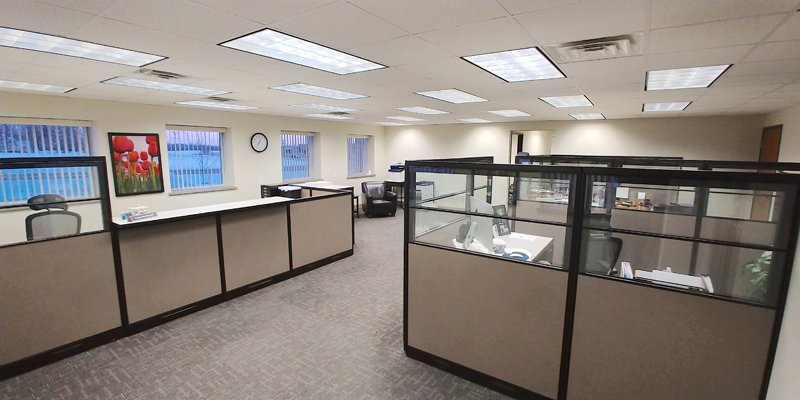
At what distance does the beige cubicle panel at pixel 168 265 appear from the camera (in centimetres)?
291

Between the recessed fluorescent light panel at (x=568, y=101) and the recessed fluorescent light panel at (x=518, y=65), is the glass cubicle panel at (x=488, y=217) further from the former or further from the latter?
the recessed fluorescent light panel at (x=568, y=101)

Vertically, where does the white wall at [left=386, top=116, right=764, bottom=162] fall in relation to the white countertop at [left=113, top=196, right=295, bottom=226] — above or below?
above

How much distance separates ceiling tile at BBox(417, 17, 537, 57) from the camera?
1.96 m

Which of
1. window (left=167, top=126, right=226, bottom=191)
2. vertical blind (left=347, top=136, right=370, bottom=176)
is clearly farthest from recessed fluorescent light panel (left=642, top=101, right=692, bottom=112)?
window (left=167, top=126, right=226, bottom=191)

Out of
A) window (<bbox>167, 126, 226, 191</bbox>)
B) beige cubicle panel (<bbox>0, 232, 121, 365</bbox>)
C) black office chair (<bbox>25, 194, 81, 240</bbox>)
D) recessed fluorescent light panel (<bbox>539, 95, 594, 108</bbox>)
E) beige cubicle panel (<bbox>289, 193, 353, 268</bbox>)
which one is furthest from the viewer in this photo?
window (<bbox>167, 126, 226, 191</bbox>)

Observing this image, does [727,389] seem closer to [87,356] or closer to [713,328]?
[713,328]

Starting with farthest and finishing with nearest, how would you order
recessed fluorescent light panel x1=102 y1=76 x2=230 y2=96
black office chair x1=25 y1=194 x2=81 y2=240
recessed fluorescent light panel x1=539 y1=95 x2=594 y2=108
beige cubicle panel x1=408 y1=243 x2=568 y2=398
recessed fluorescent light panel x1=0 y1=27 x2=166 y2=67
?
recessed fluorescent light panel x1=539 y1=95 x2=594 y2=108, recessed fluorescent light panel x1=102 y1=76 x2=230 y2=96, black office chair x1=25 y1=194 x2=81 y2=240, recessed fluorescent light panel x1=0 y1=27 x2=166 y2=67, beige cubicle panel x1=408 y1=243 x2=568 y2=398

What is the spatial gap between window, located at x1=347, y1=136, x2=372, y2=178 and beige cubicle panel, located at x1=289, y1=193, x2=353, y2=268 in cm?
447

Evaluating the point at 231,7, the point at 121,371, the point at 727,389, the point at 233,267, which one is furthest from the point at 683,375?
the point at 233,267

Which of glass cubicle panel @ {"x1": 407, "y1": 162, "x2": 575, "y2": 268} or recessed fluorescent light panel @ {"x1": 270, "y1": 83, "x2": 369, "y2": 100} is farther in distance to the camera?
recessed fluorescent light panel @ {"x1": 270, "y1": 83, "x2": 369, "y2": 100}

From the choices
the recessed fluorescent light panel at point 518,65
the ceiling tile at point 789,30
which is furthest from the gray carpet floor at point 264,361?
the ceiling tile at point 789,30

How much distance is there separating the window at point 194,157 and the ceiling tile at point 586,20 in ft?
19.2

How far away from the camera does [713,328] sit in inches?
64.4

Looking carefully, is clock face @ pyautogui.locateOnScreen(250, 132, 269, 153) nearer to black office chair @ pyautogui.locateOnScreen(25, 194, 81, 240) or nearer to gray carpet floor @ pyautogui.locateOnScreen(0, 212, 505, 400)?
gray carpet floor @ pyautogui.locateOnScreen(0, 212, 505, 400)
